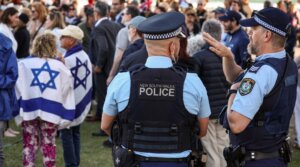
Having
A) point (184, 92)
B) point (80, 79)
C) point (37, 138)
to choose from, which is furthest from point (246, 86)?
point (80, 79)

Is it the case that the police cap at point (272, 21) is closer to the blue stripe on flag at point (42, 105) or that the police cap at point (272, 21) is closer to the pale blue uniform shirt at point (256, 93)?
the pale blue uniform shirt at point (256, 93)

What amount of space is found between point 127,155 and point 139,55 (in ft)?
8.60

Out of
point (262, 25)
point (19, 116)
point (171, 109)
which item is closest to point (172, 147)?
point (171, 109)

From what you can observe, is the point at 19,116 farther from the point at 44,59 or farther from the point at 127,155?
the point at 127,155

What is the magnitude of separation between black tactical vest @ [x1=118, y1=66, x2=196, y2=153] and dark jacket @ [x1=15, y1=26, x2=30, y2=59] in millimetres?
6962

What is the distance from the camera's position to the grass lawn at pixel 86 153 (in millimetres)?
8242

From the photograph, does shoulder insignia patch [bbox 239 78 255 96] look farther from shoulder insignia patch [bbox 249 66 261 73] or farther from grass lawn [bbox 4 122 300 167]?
grass lawn [bbox 4 122 300 167]

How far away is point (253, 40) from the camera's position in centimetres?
442

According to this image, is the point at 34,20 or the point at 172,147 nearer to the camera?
the point at 172,147

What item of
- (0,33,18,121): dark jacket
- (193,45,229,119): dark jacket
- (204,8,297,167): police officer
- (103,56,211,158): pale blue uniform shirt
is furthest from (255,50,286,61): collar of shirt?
(0,33,18,121): dark jacket

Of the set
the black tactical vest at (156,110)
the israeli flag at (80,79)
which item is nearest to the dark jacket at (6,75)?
the israeli flag at (80,79)

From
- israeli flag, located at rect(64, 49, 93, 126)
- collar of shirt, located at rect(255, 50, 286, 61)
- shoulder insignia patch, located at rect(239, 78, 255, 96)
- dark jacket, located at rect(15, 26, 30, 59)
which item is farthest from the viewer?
dark jacket, located at rect(15, 26, 30, 59)

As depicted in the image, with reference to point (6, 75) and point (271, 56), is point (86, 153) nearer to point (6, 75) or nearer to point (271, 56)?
point (6, 75)

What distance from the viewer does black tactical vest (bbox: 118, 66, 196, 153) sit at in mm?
4055
